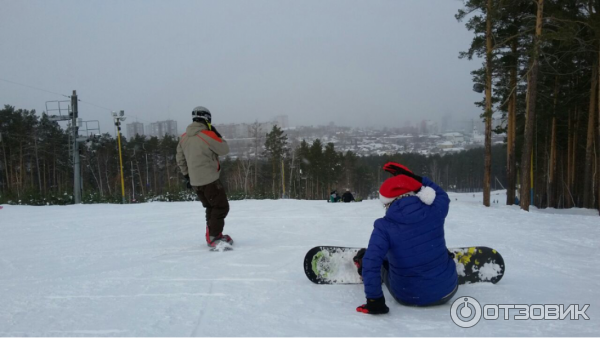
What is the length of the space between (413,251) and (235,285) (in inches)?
64.8

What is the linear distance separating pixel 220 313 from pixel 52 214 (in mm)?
8770

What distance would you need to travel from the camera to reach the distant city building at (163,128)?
61.7 m

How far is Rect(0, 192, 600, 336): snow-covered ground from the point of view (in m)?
2.45

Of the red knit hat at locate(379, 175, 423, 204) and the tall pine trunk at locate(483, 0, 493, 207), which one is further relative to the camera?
the tall pine trunk at locate(483, 0, 493, 207)

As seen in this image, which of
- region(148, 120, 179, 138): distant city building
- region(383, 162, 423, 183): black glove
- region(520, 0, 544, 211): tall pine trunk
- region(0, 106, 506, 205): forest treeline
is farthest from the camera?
region(148, 120, 179, 138): distant city building

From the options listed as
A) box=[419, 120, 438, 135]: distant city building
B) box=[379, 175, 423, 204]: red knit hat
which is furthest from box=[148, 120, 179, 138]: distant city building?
box=[379, 175, 423, 204]: red knit hat

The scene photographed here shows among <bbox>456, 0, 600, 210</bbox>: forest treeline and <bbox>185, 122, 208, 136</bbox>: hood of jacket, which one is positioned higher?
<bbox>456, 0, 600, 210</bbox>: forest treeline

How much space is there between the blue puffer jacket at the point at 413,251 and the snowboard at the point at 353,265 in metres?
0.68

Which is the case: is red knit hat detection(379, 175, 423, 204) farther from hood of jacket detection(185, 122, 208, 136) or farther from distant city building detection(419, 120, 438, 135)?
distant city building detection(419, 120, 438, 135)

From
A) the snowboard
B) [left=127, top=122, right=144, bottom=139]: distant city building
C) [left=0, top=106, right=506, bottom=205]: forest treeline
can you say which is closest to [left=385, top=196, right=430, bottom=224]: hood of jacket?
the snowboard

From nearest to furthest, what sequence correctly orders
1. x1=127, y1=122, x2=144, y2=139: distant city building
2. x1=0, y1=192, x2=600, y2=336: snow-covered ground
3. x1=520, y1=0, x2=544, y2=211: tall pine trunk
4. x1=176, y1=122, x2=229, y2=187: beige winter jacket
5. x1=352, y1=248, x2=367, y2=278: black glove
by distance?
x1=0, y1=192, x2=600, y2=336: snow-covered ground → x1=352, y1=248, x2=367, y2=278: black glove → x1=176, y1=122, x2=229, y2=187: beige winter jacket → x1=520, y1=0, x2=544, y2=211: tall pine trunk → x1=127, y1=122, x2=144, y2=139: distant city building

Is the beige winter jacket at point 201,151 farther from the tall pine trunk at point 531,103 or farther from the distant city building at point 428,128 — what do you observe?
the distant city building at point 428,128

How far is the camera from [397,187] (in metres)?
2.74

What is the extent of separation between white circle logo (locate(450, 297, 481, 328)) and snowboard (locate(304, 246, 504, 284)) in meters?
0.52
